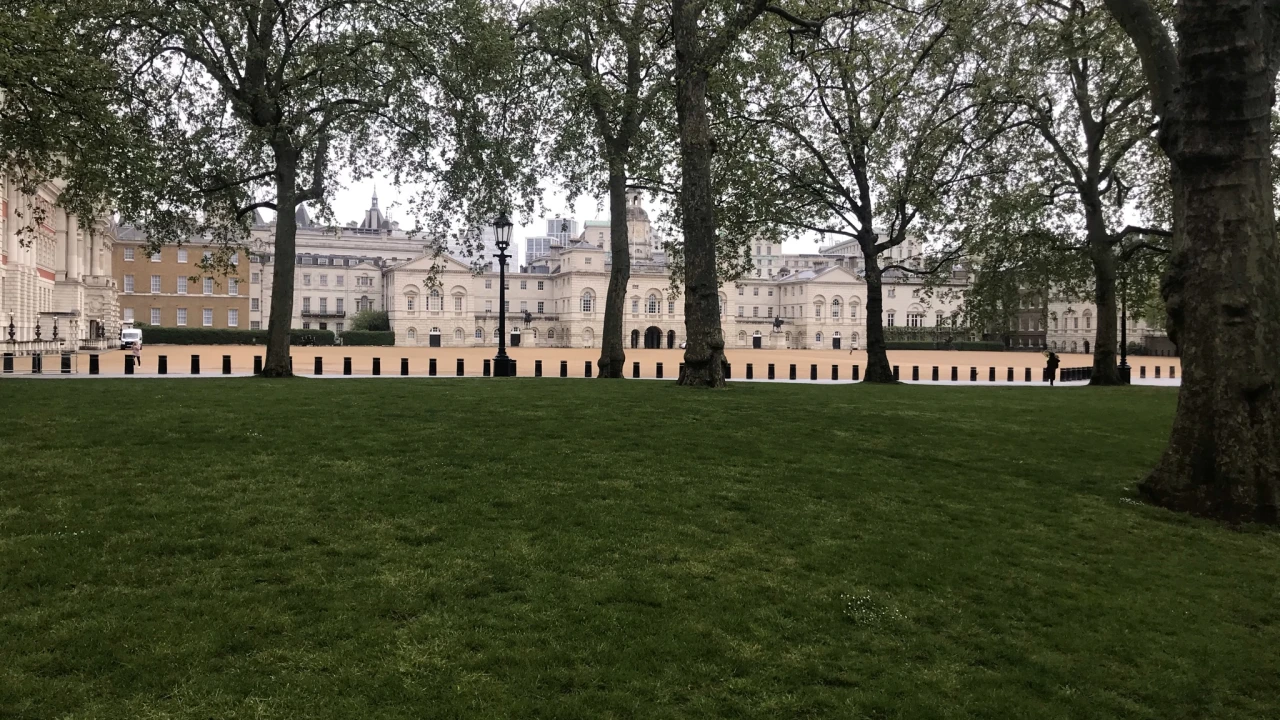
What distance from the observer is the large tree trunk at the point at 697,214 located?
53.9 ft

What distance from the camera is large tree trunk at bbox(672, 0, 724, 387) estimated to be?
1644 centimetres

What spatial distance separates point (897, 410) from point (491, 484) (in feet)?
31.9

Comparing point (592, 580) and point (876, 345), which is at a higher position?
point (876, 345)

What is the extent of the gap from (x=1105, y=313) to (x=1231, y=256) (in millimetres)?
20594

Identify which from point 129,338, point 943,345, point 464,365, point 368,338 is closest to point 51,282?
point 129,338

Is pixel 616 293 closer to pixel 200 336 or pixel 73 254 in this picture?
pixel 73 254

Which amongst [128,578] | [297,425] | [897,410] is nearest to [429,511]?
[128,578]

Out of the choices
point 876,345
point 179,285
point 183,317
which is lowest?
point 876,345

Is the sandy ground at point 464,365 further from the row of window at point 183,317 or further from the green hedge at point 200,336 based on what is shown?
the row of window at point 183,317

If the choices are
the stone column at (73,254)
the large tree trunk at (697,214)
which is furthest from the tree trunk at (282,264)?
the stone column at (73,254)

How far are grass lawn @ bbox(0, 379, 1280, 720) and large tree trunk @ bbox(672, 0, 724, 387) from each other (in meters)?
6.86

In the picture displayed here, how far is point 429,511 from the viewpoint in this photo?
6840 millimetres

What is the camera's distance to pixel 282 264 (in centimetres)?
2066

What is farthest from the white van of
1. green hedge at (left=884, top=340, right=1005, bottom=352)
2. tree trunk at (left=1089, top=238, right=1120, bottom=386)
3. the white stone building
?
green hedge at (left=884, top=340, right=1005, bottom=352)
